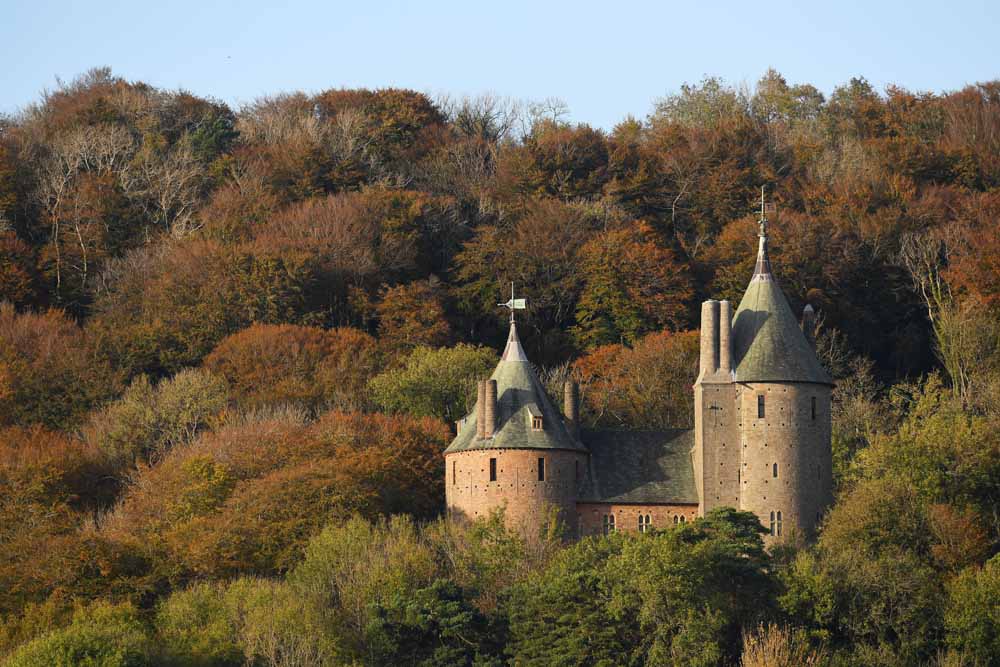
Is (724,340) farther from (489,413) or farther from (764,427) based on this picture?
(489,413)

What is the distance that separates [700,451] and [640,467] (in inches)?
104

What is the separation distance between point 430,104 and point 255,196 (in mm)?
21292

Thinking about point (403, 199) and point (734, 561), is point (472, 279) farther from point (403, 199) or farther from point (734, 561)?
point (734, 561)

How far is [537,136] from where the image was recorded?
11162 centimetres

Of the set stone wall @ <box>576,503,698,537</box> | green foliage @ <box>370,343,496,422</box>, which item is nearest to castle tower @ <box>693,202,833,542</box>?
stone wall @ <box>576,503,698,537</box>

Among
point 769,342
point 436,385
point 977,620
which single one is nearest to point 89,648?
point 769,342

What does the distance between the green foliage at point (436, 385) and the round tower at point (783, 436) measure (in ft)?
52.9

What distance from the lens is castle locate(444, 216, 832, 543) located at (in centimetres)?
6606

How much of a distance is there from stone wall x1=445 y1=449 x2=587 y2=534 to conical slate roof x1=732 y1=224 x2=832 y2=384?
22.5ft

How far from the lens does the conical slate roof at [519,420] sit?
67625mm

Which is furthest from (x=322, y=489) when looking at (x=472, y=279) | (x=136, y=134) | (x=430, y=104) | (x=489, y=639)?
(x=430, y=104)

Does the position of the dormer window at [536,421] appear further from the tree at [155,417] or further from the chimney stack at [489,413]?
the tree at [155,417]

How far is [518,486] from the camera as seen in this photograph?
67.2 meters

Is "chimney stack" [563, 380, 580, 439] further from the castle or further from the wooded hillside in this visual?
the wooded hillside
